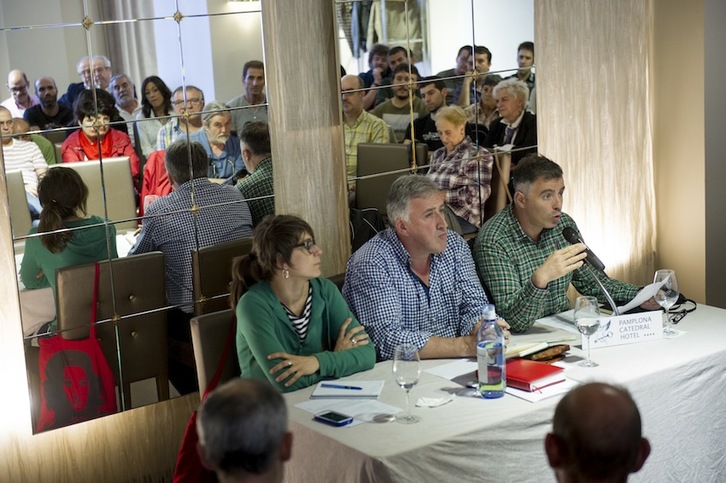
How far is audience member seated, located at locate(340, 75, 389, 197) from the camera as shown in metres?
3.97

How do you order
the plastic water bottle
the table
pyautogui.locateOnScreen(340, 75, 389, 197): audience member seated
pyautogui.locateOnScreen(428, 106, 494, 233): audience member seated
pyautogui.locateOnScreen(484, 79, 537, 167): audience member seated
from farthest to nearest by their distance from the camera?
pyautogui.locateOnScreen(484, 79, 537, 167): audience member seated → pyautogui.locateOnScreen(428, 106, 494, 233): audience member seated → pyautogui.locateOnScreen(340, 75, 389, 197): audience member seated → the plastic water bottle → the table

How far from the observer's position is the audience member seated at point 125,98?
342 cm

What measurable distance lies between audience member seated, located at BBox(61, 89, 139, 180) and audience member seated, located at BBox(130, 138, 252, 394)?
0.22 metres

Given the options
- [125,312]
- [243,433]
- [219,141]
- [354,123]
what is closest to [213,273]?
[125,312]

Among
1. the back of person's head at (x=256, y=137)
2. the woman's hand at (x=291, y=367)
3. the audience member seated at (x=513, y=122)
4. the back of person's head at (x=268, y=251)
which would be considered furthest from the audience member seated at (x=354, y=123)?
the woman's hand at (x=291, y=367)

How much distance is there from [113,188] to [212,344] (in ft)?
→ 2.20

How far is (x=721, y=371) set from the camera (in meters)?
3.24

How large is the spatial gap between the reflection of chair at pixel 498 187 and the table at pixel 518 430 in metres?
1.24

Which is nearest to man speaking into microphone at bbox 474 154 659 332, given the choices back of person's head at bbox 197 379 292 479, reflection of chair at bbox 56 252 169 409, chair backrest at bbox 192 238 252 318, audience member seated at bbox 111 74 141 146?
chair backrest at bbox 192 238 252 318

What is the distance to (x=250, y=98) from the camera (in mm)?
3738

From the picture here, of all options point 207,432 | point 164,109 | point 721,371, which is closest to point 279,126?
point 164,109

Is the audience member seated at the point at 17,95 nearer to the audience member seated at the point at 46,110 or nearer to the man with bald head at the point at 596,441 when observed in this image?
the audience member seated at the point at 46,110

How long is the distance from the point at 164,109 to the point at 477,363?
1.43 metres

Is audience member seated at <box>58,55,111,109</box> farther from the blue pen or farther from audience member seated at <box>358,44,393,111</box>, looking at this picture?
the blue pen
